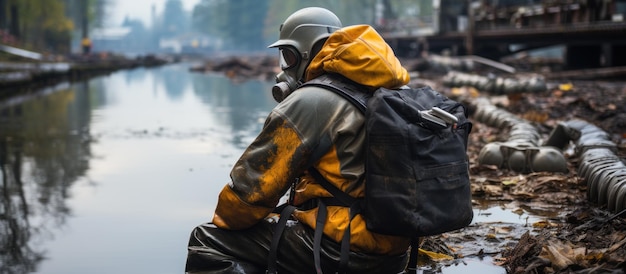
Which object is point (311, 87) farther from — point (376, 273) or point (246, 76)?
point (246, 76)

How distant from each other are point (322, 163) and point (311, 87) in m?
0.34

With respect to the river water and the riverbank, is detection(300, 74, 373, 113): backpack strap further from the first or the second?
the riverbank

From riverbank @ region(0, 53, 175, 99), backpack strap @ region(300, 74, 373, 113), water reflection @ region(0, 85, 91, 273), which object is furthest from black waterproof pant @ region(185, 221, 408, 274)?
riverbank @ region(0, 53, 175, 99)

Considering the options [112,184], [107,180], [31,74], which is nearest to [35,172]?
[107,180]

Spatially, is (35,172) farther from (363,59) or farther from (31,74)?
(31,74)

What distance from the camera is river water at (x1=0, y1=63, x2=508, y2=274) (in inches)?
191

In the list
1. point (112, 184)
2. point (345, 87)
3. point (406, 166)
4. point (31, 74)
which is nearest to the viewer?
point (406, 166)

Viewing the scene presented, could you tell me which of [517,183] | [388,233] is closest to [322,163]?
[388,233]

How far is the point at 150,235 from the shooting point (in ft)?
17.6

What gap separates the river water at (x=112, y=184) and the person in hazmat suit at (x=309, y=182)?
81 cm

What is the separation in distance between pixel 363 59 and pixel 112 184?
14.7 feet

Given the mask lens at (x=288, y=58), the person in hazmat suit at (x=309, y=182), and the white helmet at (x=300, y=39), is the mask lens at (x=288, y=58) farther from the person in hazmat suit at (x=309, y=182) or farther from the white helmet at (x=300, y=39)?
the person in hazmat suit at (x=309, y=182)

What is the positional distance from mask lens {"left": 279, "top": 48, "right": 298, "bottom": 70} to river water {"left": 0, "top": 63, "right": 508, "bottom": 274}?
134 centimetres

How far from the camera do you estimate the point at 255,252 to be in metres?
3.82
